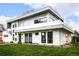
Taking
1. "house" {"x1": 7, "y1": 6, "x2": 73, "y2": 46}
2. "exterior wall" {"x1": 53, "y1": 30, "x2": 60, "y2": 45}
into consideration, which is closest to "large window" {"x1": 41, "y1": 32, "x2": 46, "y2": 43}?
"house" {"x1": 7, "y1": 6, "x2": 73, "y2": 46}

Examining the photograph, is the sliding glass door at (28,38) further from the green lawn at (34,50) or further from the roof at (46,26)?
the green lawn at (34,50)

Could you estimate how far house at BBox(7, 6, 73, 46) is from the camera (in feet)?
24.5

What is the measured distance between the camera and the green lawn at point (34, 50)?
21.6 ft

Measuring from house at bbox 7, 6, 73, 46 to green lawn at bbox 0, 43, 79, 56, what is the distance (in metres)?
0.40

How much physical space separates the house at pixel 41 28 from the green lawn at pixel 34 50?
401 mm

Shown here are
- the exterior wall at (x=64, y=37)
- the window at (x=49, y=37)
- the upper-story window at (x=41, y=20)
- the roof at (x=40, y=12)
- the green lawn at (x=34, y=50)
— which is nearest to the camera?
the green lawn at (x=34, y=50)

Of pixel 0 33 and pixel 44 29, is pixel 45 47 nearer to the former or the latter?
pixel 44 29

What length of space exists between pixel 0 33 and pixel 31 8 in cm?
151

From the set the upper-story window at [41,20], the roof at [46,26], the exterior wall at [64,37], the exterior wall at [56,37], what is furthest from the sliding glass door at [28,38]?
the exterior wall at [64,37]

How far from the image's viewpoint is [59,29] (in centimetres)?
744

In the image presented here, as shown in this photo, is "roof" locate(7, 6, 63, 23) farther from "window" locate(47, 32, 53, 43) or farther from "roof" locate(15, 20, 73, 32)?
"window" locate(47, 32, 53, 43)

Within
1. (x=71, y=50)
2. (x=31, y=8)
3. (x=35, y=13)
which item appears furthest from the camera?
(x=35, y=13)

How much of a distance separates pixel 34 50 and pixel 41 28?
128cm

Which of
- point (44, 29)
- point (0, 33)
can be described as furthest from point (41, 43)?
point (0, 33)
